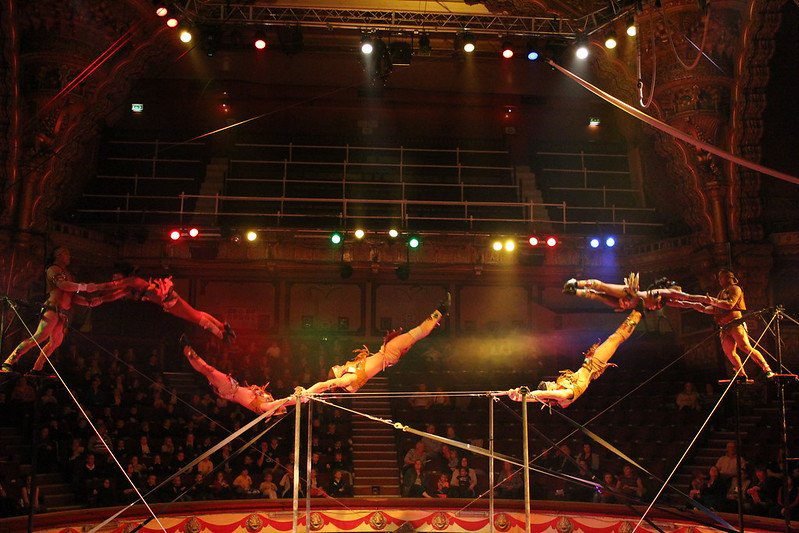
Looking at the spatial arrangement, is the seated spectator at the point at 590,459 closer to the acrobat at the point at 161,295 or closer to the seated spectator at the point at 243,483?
the seated spectator at the point at 243,483

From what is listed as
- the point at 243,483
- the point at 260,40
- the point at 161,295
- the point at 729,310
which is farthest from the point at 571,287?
the point at 260,40

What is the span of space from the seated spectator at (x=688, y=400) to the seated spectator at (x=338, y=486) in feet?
20.6

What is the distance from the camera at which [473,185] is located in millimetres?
18906

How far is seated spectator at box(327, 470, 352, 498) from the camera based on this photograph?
13.4 meters

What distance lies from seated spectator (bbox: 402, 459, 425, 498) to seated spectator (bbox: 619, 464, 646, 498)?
127 inches

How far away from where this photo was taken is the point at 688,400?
14797 mm

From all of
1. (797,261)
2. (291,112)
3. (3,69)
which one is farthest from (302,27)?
(797,261)

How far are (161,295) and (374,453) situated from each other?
7640 mm

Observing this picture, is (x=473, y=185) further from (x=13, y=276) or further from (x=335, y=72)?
(x=13, y=276)

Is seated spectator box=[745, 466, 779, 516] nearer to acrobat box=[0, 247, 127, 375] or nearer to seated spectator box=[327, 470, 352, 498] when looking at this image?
seated spectator box=[327, 470, 352, 498]

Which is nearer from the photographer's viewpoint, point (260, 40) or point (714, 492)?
point (714, 492)

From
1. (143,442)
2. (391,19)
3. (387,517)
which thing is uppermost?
(391,19)

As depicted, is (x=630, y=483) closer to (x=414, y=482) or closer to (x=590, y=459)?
(x=590, y=459)

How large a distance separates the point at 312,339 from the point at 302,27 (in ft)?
24.7
